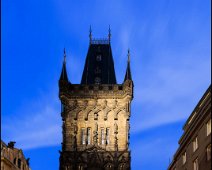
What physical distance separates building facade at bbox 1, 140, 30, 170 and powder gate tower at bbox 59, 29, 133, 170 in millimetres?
30387

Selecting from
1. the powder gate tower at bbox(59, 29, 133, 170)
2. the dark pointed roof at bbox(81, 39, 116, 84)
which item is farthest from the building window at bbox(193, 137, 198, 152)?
the dark pointed roof at bbox(81, 39, 116, 84)

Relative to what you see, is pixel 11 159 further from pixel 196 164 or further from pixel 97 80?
pixel 97 80

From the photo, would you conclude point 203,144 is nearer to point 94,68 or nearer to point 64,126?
point 64,126

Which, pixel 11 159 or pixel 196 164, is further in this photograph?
pixel 11 159

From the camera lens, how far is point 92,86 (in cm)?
11469

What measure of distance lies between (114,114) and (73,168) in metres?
13.2

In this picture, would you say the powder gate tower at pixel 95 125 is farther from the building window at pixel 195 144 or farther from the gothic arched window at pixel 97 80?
the building window at pixel 195 144

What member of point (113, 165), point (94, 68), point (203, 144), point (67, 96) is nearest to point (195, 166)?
point (203, 144)

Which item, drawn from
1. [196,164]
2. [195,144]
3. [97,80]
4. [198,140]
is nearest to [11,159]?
[195,144]

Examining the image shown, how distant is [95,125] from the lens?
369ft

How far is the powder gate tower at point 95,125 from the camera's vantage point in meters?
108

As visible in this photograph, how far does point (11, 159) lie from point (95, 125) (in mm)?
45402

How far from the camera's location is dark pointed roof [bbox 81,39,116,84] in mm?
119750

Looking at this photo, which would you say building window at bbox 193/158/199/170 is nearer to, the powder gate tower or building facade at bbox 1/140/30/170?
building facade at bbox 1/140/30/170
